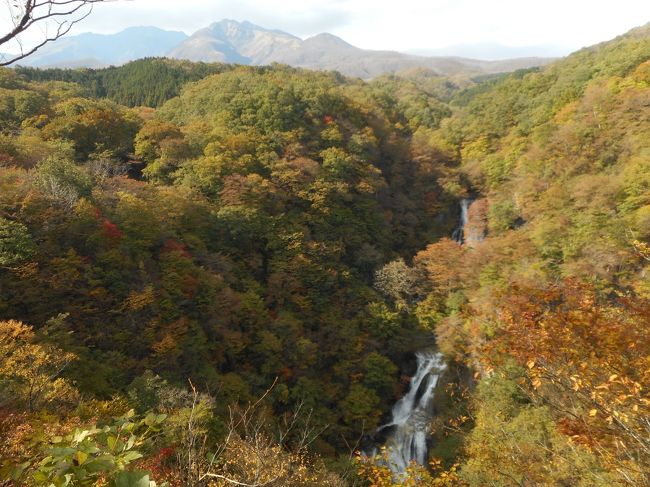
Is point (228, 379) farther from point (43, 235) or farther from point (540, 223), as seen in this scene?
point (540, 223)

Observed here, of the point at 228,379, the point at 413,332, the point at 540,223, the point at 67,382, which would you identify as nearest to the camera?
the point at 67,382

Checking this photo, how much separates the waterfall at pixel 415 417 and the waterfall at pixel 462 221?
44.9ft

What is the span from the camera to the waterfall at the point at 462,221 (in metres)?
33.7

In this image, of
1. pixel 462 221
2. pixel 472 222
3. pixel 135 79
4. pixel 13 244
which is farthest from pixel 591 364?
pixel 135 79

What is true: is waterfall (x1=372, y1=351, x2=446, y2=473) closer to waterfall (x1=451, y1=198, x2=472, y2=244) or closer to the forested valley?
the forested valley

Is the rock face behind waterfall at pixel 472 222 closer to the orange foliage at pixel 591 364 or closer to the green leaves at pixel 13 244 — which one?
the orange foliage at pixel 591 364

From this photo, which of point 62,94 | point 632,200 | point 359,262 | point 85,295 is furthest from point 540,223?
point 62,94

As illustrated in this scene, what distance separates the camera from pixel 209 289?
18.6 meters

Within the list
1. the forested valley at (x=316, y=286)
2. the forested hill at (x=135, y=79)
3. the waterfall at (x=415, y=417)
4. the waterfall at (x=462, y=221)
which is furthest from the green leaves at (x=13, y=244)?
the forested hill at (x=135, y=79)

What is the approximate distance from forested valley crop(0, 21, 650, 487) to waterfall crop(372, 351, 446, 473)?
59 cm

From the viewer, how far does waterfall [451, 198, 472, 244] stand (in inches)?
1325

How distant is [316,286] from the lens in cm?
2427

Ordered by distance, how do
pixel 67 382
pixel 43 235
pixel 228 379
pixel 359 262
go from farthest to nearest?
pixel 359 262, pixel 228 379, pixel 43 235, pixel 67 382

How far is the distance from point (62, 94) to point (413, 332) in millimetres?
33852
